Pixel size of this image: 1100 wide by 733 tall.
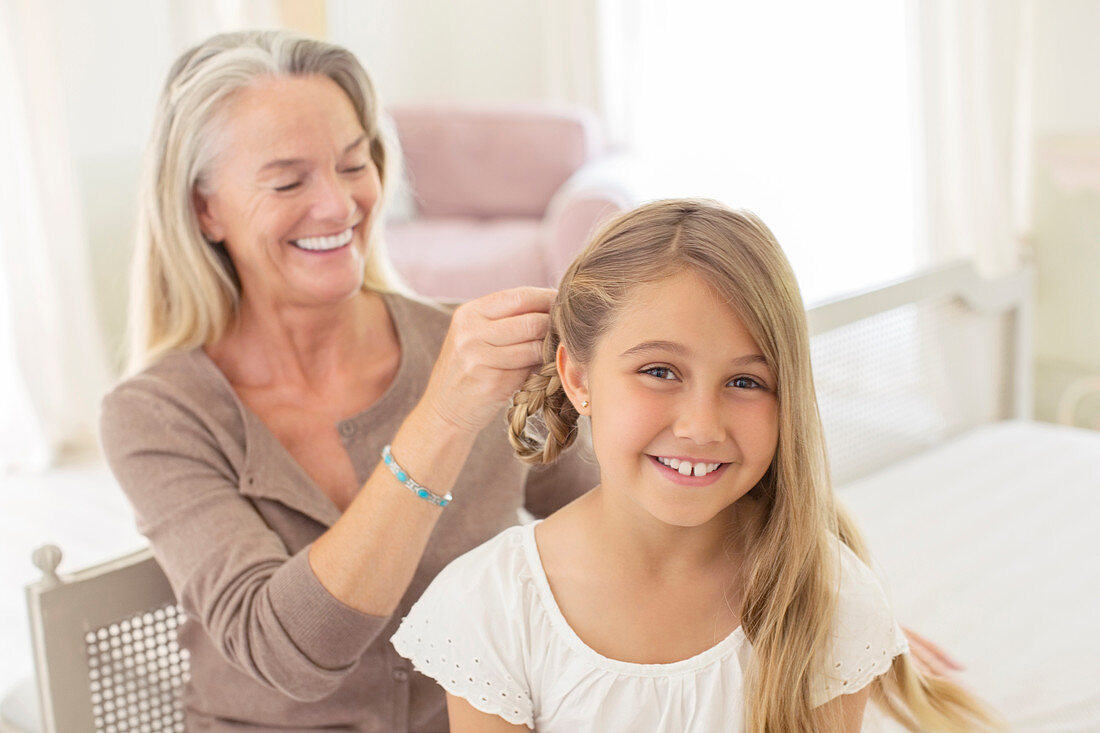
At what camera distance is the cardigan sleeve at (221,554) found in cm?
112

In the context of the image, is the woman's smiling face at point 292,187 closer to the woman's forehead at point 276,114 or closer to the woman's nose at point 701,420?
the woman's forehead at point 276,114

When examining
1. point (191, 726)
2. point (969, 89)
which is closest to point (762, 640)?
point (191, 726)

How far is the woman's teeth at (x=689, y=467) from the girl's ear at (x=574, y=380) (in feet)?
0.35

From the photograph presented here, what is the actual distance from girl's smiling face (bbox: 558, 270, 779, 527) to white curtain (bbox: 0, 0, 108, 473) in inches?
116

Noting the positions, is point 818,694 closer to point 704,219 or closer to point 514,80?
point 704,219

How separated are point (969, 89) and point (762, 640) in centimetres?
247

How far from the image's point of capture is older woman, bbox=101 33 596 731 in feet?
3.68

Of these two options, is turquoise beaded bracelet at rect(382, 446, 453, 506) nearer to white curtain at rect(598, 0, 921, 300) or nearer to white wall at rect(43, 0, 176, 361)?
white curtain at rect(598, 0, 921, 300)

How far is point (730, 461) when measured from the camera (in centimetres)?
95

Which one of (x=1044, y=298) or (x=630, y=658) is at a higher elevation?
(x=630, y=658)

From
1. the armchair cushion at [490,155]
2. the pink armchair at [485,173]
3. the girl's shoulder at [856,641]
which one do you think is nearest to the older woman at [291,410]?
the girl's shoulder at [856,641]

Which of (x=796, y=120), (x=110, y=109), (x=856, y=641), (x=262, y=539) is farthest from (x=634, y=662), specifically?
(x=110, y=109)

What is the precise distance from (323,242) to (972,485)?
1.26 metres

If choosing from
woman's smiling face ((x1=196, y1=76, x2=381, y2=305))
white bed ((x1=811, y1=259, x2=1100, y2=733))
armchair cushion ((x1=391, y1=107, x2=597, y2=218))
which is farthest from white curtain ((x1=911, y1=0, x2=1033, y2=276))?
woman's smiling face ((x1=196, y1=76, x2=381, y2=305))
